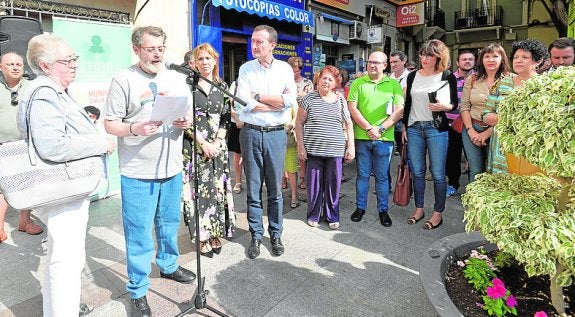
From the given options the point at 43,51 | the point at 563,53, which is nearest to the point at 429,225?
the point at 563,53

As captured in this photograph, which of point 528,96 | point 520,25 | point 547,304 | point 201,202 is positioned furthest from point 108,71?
point 520,25

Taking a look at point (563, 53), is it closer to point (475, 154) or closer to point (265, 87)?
point (475, 154)

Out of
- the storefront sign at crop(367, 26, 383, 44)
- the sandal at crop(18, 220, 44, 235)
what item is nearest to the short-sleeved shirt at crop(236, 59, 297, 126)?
the sandal at crop(18, 220, 44, 235)

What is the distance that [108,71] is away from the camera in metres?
4.80

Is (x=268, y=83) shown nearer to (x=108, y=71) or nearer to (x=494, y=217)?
(x=494, y=217)

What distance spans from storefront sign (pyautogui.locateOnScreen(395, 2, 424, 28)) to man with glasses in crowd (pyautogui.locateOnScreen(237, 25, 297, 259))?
44.7 feet

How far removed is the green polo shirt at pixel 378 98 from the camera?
3.96 meters

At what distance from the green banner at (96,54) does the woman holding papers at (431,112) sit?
3455mm

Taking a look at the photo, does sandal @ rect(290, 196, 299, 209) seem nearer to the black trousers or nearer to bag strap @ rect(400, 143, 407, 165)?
bag strap @ rect(400, 143, 407, 165)

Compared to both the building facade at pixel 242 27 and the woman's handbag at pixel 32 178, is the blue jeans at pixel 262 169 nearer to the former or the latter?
the woman's handbag at pixel 32 178

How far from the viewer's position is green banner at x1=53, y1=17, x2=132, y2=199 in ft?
14.3

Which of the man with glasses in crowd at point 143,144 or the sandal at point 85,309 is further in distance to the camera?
the sandal at point 85,309

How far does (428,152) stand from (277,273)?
6.65ft

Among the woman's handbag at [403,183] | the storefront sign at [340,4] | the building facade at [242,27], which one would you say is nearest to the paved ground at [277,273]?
the woman's handbag at [403,183]
